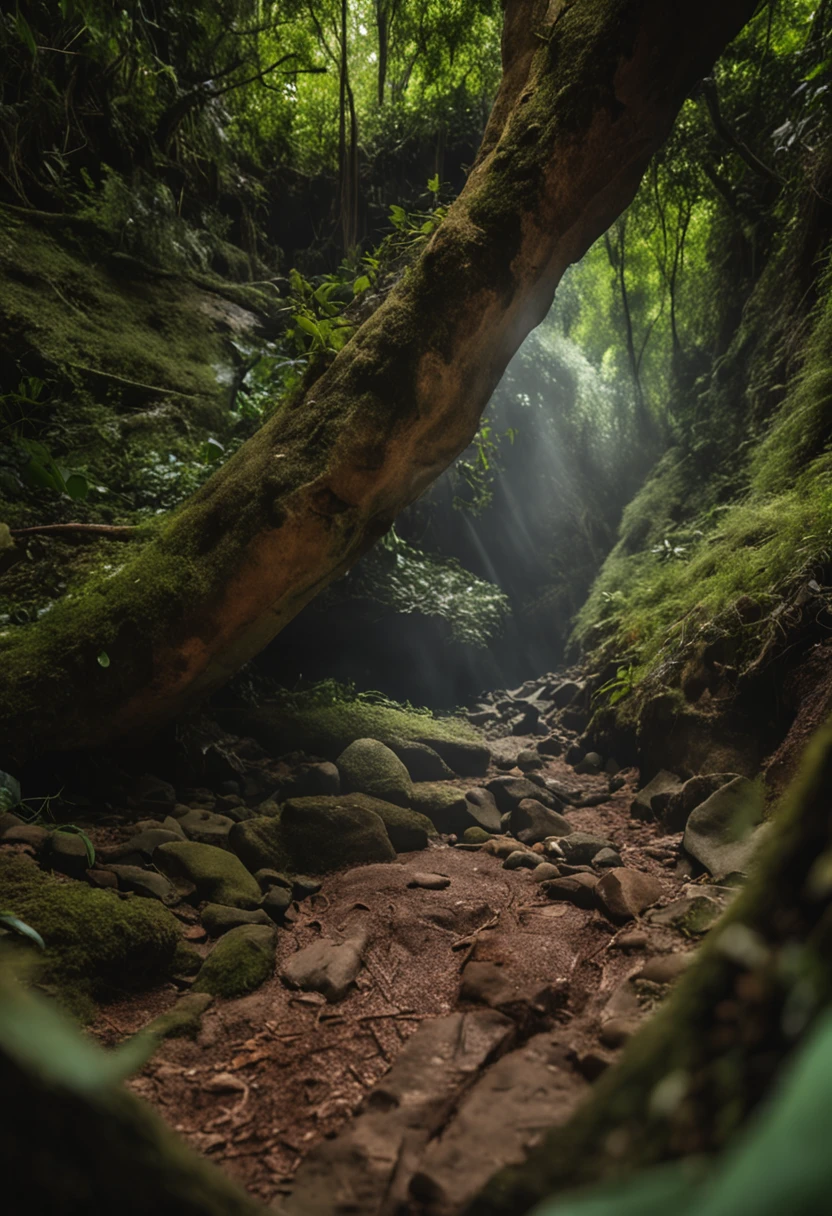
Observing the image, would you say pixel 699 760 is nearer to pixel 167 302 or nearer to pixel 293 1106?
pixel 293 1106

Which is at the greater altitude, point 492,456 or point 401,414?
point 492,456

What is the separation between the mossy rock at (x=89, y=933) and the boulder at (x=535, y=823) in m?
2.18

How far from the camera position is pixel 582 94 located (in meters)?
3.29

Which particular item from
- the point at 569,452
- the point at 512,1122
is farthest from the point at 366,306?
the point at 569,452

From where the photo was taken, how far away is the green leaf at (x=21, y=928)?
1.77 metres

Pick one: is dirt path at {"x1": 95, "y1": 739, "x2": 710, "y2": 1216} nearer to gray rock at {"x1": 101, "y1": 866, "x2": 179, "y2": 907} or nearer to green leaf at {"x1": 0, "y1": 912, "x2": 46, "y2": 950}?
green leaf at {"x1": 0, "y1": 912, "x2": 46, "y2": 950}

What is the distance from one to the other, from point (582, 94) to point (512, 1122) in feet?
14.8

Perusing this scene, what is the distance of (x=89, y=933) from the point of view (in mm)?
1964

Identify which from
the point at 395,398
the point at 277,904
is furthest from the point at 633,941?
the point at 395,398

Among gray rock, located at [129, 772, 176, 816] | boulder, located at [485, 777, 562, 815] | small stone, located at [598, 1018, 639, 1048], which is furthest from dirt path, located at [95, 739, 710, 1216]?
boulder, located at [485, 777, 562, 815]

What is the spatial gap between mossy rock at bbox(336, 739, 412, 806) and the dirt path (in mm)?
1506

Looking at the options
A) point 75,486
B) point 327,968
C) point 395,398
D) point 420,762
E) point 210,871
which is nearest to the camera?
point 327,968

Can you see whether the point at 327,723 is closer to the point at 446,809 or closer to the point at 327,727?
the point at 327,727

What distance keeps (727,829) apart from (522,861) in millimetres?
1064
